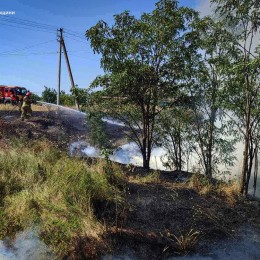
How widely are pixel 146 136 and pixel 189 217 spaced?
187 inches

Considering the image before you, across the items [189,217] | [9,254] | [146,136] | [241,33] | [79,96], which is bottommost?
[9,254]

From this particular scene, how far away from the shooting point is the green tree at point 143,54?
10.5 metres

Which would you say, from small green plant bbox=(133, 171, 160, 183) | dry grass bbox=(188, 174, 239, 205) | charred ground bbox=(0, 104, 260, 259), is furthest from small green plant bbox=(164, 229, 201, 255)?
small green plant bbox=(133, 171, 160, 183)

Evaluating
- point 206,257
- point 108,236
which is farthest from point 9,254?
point 206,257

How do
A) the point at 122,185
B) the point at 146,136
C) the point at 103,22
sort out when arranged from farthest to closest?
the point at 146,136 → the point at 103,22 → the point at 122,185

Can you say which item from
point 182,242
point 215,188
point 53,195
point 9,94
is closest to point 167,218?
point 182,242

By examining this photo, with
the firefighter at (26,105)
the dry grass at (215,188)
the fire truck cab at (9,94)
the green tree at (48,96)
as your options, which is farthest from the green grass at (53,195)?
the green tree at (48,96)

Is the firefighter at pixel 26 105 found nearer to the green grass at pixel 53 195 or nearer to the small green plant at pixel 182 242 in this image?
the green grass at pixel 53 195

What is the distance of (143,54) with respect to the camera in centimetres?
1080

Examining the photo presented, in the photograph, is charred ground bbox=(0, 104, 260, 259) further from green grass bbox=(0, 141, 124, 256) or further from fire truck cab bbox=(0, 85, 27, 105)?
fire truck cab bbox=(0, 85, 27, 105)

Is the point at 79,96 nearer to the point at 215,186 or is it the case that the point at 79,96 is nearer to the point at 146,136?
the point at 146,136

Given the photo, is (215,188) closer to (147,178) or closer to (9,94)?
(147,178)

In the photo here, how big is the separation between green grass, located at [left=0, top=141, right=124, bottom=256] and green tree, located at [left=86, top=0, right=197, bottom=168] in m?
2.58

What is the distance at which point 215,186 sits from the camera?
32.5 ft
